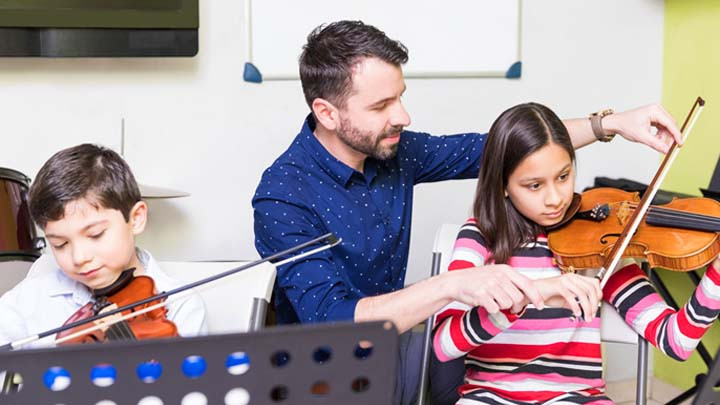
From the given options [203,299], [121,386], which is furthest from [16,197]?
[121,386]

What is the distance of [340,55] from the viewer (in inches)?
65.4

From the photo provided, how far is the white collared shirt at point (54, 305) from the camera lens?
56.1 inches

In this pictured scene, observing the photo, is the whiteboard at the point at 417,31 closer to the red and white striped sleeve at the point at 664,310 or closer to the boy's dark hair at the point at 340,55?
the boy's dark hair at the point at 340,55

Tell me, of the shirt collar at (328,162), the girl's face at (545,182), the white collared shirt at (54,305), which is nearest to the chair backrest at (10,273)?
the white collared shirt at (54,305)

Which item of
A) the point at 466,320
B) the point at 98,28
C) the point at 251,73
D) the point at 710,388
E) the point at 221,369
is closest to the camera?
the point at 221,369

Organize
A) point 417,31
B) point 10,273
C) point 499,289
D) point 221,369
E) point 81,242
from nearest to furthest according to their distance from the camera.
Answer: point 221,369, point 499,289, point 81,242, point 10,273, point 417,31

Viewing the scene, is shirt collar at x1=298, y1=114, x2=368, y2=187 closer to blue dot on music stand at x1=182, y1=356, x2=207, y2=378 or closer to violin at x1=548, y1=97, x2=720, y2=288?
violin at x1=548, y1=97, x2=720, y2=288

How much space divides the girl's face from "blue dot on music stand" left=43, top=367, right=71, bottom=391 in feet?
3.16

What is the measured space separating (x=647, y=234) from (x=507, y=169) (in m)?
0.26

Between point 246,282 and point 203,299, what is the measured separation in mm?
79

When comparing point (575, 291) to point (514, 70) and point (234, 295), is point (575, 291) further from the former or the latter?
point (514, 70)

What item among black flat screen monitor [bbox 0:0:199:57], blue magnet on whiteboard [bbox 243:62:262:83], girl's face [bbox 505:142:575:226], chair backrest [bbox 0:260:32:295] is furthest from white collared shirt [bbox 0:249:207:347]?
blue magnet on whiteboard [bbox 243:62:262:83]

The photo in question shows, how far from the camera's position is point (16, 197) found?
186 centimetres

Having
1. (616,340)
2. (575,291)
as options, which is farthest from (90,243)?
(616,340)
